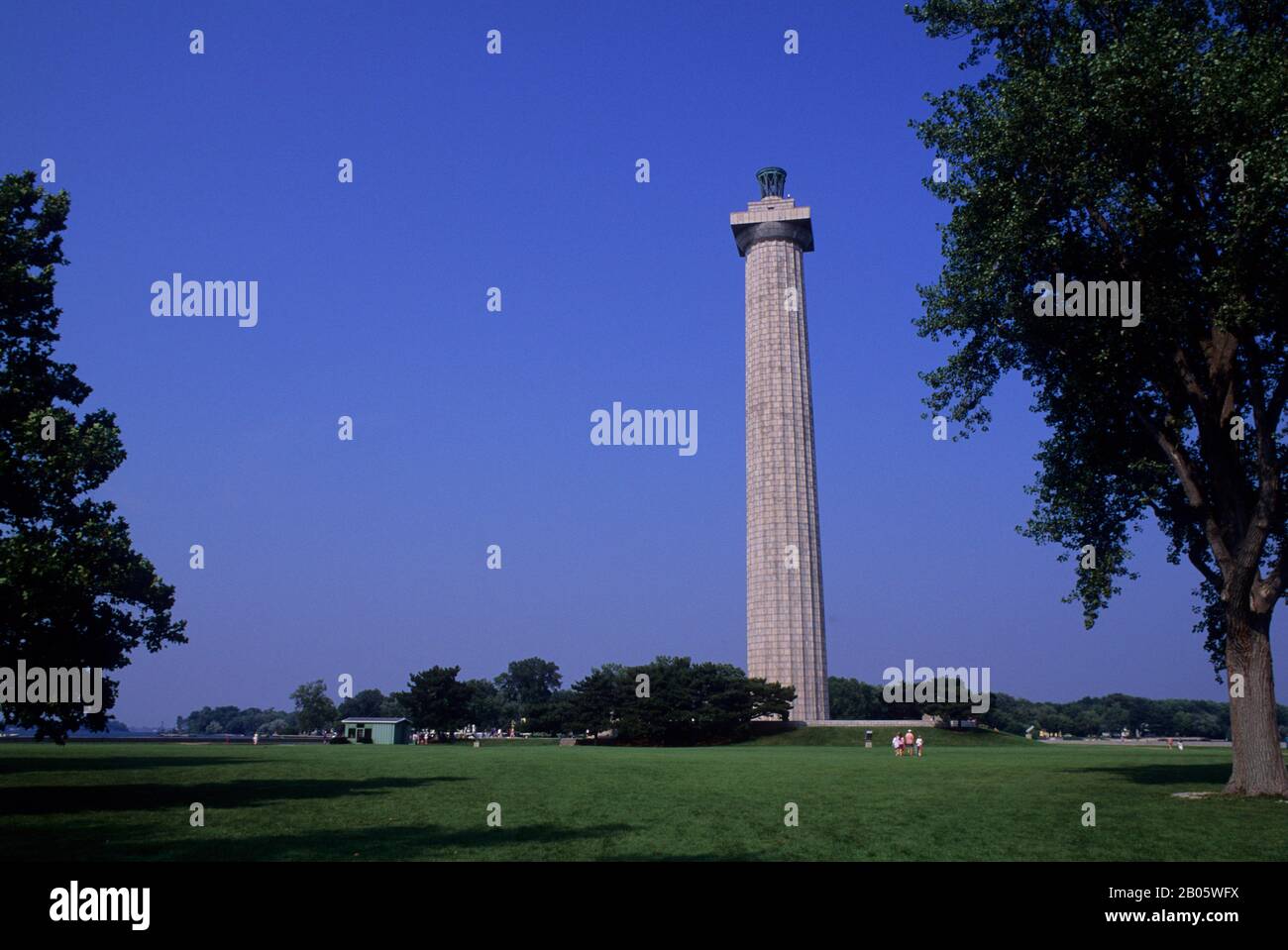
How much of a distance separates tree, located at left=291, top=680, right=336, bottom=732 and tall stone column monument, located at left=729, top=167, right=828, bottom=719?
8355 centimetres

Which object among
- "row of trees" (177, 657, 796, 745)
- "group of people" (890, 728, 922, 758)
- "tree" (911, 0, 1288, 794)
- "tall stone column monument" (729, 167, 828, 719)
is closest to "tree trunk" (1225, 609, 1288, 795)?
"tree" (911, 0, 1288, 794)

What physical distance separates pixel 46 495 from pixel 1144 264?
1183 inches

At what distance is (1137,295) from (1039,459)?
7.99 metres

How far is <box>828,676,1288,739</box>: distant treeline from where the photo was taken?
143m

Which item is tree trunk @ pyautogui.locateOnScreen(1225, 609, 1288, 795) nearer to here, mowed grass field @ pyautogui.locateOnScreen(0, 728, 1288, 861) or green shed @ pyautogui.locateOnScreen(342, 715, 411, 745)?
mowed grass field @ pyautogui.locateOnScreen(0, 728, 1288, 861)

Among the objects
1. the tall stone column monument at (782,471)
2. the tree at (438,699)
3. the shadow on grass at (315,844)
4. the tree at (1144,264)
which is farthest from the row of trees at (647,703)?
the shadow on grass at (315,844)

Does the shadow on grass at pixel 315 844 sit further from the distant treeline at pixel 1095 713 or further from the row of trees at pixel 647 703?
the distant treeline at pixel 1095 713

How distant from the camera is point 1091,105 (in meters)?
25.5

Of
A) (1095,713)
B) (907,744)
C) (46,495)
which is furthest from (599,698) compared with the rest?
(1095,713)

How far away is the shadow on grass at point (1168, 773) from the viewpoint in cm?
3092

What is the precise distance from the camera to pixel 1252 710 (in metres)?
25.2

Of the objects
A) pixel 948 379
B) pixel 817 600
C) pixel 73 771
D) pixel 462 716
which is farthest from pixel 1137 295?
pixel 817 600
